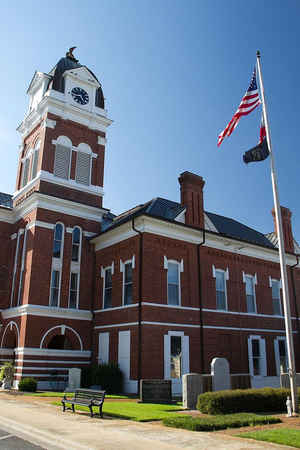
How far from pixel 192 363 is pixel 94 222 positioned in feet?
39.6

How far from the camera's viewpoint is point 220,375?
18.1 meters

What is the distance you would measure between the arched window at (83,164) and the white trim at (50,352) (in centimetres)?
1219

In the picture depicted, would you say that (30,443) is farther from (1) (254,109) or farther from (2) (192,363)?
(2) (192,363)

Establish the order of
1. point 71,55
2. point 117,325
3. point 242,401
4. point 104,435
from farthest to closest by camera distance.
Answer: point 71,55 < point 117,325 < point 242,401 < point 104,435

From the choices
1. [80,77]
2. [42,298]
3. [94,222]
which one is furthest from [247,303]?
[80,77]

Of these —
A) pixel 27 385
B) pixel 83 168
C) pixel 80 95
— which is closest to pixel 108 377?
pixel 27 385

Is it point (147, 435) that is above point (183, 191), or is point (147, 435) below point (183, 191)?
below

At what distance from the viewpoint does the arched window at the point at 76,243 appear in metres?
28.7

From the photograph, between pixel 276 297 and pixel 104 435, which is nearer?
pixel 104 435

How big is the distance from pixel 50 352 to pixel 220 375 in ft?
38.7

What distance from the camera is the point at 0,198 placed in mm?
33625

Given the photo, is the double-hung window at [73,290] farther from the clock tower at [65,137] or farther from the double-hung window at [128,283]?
the clock tower at [65,137]

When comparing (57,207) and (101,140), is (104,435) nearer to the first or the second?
(57,207)

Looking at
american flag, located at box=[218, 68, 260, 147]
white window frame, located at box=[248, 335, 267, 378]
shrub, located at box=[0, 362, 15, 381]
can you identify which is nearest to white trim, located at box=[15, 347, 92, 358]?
shrub, located at box=[0, 362, 15, 381]
